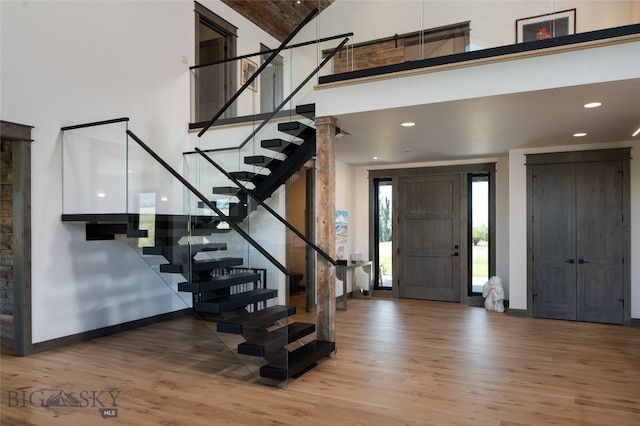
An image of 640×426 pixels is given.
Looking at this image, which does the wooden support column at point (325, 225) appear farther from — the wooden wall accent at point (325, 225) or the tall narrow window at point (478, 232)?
the tall narrow window at point (478, 232)

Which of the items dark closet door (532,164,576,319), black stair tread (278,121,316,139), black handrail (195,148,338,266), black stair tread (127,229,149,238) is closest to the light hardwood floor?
dark closet door (532,164,576,319)

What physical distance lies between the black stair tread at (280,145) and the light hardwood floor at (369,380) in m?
2.45

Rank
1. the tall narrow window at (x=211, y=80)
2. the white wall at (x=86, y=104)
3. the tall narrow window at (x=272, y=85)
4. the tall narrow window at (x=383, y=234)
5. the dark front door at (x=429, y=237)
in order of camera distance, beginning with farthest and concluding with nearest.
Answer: the tall narrow window at (x=383, y=234), the dark front door at (x=429, y=237), the tall narrow window at (x=211, y=80), the tall narrow window at (x=272, y=85), the white wall at (x=86, y=104)

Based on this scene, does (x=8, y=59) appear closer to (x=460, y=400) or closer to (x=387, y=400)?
(x=387, y=400)

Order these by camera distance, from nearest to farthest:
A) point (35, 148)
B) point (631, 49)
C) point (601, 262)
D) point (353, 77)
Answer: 1. point (631, 49)
2. point (353, 77)
3. point (35, 148)
4. point (601, 262)

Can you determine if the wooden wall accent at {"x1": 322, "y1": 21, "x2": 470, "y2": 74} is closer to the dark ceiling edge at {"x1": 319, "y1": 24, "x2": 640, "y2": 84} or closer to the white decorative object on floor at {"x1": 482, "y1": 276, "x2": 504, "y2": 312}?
the dark ceiling edge at {"x1": 319, "y1": 24, "x2": 640, "y2": 84}

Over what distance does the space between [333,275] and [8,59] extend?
417 centimetres

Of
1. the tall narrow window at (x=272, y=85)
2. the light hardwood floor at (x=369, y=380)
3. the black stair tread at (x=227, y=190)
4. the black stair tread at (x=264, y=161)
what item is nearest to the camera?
the light hardwood floor at (x=369, y=380)

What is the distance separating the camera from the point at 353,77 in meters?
4.58

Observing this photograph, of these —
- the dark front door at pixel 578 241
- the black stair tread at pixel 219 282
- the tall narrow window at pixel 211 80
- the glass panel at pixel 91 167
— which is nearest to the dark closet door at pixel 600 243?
the dark front door at pixel 578 241

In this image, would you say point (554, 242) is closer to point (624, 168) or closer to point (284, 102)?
point (624, 168)

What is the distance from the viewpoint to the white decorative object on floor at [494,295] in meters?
7.30

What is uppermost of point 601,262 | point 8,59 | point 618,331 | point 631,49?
point 8,59

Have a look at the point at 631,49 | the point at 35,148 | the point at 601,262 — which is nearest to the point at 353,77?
the point at 631,49
